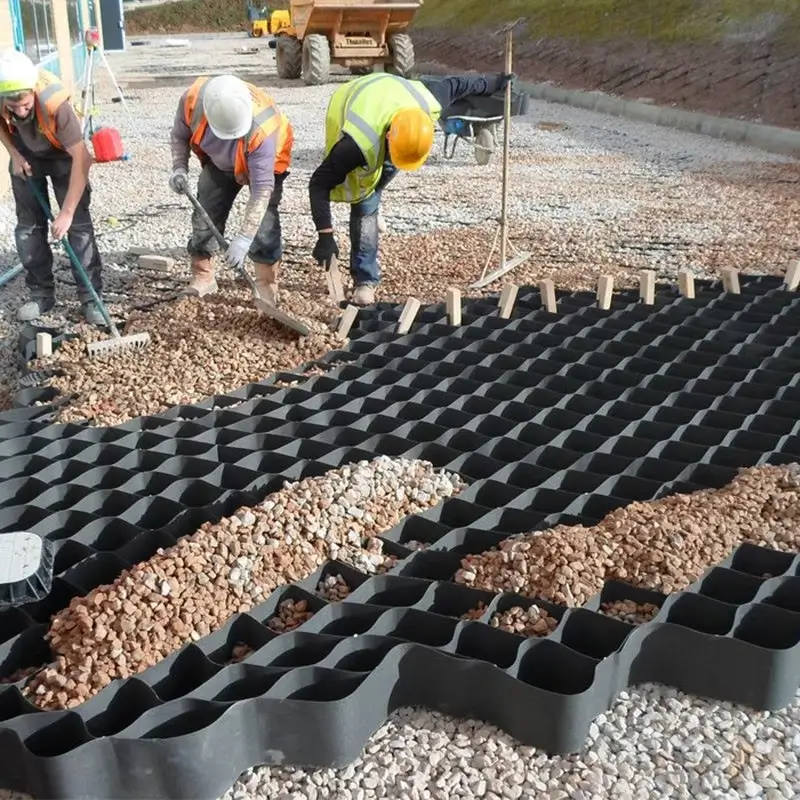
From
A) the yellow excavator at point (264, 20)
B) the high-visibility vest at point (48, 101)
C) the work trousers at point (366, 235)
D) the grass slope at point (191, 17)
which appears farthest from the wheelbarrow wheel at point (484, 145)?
the grass slope at point (191, 17)

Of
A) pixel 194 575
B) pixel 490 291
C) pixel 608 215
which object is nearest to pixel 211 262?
pixel 490 291

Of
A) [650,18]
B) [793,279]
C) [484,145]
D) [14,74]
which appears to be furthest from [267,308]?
[650,18]

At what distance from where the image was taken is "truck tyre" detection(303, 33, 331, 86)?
15352mm

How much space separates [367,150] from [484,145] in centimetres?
528

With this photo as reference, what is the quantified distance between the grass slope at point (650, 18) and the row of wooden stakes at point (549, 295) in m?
Answer: 7.66

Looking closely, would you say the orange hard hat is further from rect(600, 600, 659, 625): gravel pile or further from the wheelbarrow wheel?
the wheelbarrow wheel

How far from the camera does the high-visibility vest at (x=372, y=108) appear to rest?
451 cm

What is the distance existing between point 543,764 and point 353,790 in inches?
16.9

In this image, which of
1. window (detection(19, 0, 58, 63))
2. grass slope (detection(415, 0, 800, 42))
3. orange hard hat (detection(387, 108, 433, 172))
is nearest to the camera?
orange hard hat (detection(387, 108, 433, 172))

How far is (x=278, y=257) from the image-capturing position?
4.93m

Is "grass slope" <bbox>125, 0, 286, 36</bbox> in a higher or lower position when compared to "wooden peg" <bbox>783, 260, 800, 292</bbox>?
higher

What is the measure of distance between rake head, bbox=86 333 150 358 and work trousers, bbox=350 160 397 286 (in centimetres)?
122

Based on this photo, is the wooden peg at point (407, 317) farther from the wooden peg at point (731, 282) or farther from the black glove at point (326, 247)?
Result: the wooden peg at point (731, 282)

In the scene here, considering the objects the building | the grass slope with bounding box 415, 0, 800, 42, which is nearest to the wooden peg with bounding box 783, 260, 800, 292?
the building
